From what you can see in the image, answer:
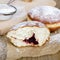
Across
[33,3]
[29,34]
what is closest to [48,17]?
[29,34]

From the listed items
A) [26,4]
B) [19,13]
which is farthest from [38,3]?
[19,13]

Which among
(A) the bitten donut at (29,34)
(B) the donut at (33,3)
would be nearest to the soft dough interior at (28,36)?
(A) the bitten donut at (29,34)

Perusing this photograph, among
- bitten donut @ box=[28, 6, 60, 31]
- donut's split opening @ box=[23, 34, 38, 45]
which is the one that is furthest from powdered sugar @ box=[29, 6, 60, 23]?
donut's split opening @ box=[23, 34, 38, 45]

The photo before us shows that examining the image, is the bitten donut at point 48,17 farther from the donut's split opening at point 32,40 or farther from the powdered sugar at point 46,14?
the donut's split opening at point 32,40

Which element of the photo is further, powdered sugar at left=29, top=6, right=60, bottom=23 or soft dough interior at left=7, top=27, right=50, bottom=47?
powdered sugar at left=29, top=6, right=60, bottom=23

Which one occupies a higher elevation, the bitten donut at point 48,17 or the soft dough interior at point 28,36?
the bitten donut at point 48,17

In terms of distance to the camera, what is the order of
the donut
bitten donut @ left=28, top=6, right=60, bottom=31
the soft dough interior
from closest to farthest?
the soft dough interior < bitten donut @ left=28, top=6, right=60, bottom=31 < the donut

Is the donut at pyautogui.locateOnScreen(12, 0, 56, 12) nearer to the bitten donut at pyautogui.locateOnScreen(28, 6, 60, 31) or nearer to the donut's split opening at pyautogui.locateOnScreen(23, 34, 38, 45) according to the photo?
the bitten donut at pyautogui.locateOnScreen(28, 6, 60, 31)
